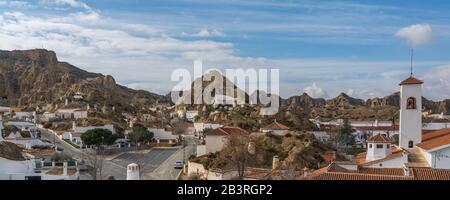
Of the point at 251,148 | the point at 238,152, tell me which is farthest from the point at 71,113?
the point at 238,152

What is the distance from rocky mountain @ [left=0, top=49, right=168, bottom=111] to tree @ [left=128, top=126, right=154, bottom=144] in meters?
2.98

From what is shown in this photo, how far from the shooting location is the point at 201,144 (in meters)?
9.33

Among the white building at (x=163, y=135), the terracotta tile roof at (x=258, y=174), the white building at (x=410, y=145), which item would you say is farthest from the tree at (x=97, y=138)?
the white building at (x=410, y=145)

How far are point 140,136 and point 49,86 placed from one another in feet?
33.6

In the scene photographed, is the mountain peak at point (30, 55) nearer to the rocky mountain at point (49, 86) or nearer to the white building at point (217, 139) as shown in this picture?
the rocky mountain at point (49, 86)

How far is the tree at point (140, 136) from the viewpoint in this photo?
11505 mm

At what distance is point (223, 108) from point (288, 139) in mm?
2616

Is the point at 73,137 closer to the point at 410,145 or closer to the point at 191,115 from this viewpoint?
the point at 191,115

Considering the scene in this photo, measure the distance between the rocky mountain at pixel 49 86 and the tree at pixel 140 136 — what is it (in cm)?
298

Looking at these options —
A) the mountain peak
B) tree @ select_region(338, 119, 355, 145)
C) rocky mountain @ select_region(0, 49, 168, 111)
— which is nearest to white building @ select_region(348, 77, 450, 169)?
tree @ select_region(338, 119, 355, 145)

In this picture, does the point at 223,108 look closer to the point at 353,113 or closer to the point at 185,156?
the point at 185,156
